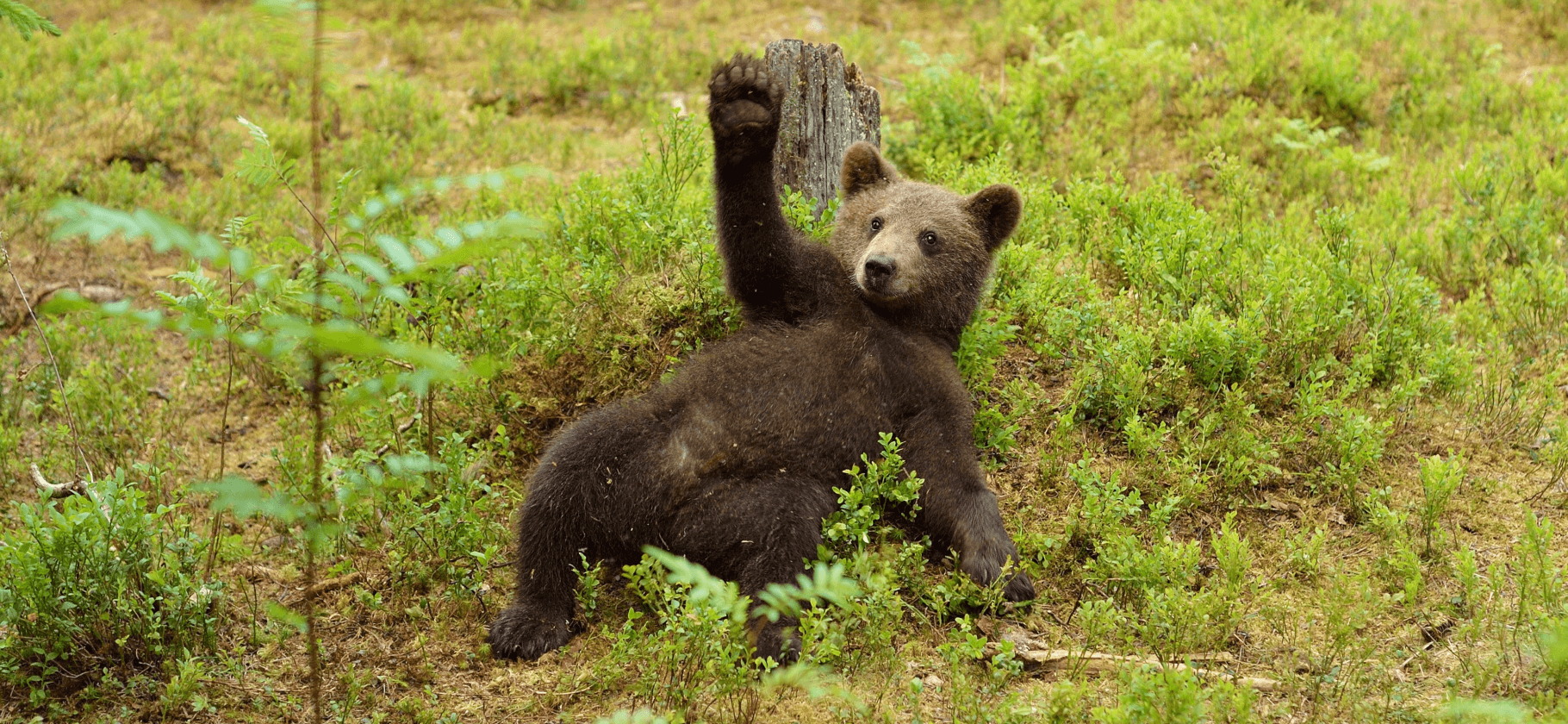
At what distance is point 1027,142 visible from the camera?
316 inches

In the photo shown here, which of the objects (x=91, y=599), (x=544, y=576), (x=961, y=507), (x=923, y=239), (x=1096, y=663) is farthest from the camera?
(x=923, y=239)

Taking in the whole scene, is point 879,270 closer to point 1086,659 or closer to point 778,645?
point 778,645

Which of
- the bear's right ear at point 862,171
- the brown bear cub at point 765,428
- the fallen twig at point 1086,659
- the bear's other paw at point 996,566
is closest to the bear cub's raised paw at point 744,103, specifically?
the brown bear cub at point 765,428

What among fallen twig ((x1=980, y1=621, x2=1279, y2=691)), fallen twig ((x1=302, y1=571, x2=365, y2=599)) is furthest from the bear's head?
fallen twig ((x1=302, y1=571, x2=365, y2=599))

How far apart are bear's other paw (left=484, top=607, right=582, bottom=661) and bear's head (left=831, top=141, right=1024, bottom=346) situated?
79.8 inches

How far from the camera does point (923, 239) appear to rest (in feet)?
17.3

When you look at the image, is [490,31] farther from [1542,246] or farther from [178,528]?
[1542,246]

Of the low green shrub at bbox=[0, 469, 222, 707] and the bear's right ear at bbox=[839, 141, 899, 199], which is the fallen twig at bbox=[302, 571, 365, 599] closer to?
the low green shrub at bbox=[0, 469, 222, 707]

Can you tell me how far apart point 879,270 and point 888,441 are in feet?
2.67

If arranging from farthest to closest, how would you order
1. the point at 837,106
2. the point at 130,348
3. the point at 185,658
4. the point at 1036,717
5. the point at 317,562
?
the point at 130,348 → the point at 837,106 → the point at 317,562 → the point at 185,658 → the point at 1036,717

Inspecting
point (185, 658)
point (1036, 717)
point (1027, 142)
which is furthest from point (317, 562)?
point (1027, 142)

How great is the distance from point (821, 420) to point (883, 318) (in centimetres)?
72

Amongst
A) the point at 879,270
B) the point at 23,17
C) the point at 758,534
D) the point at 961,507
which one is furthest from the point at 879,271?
the point at 23,17

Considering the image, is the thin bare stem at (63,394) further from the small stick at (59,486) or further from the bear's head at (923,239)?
the bear's head at (923,239)
